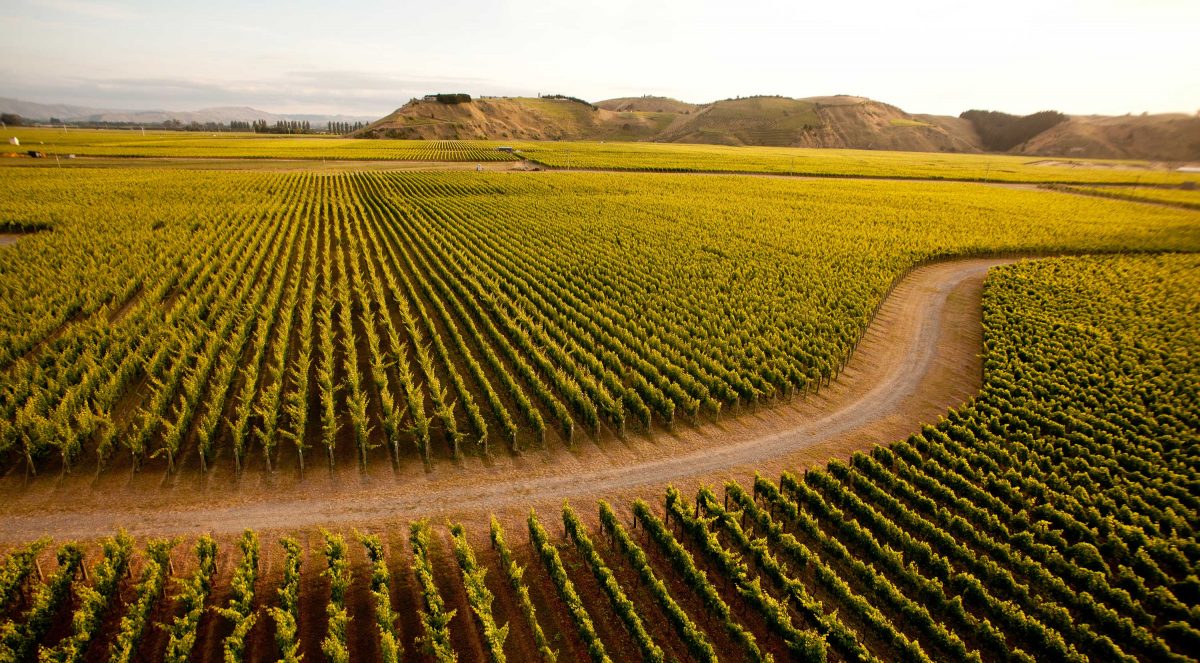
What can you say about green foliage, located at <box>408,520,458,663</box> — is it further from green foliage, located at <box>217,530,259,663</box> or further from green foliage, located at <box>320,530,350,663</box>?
green foliage, located at <box>217,530,259,663</box>

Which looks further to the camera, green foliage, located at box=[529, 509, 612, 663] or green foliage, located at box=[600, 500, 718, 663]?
green foliage, located at box=[600, 500, 718, 663]

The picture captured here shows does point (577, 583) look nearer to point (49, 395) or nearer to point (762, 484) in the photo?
point (762, 484)

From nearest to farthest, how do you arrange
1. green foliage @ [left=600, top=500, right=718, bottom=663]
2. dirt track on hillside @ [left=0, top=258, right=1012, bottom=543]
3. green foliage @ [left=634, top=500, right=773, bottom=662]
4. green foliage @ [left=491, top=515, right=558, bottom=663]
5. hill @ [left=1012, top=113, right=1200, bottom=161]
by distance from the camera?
1. green foliage @ [left=491, top=515, right=558, bottom=663]
2. green foliage @ [left=600, top=500, right=718, bottom=663]
3. green foliage @ [left=634, top=500, right=773, bottom=662]
4. dirt track on hillside @ [left=0, top=258, right=1012, bottom=543]
5. hill @ [left=1012, top=113, right=1200, bottom=161]

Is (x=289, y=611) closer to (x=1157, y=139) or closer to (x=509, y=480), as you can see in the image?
(x=509, y=480)

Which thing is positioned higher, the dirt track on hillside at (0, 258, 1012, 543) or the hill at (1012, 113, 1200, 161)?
the hill at (1012, 113, 1200, 161)

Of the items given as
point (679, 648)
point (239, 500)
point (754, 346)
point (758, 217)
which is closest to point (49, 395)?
point (239, 500)

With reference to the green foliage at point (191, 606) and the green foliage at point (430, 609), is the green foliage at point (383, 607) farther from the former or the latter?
the green foliage at point (191, 606)

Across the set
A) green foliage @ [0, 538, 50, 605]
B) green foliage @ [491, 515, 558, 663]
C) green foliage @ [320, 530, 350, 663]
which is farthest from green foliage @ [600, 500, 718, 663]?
green foliage @ [0, 538, 50, 605]
